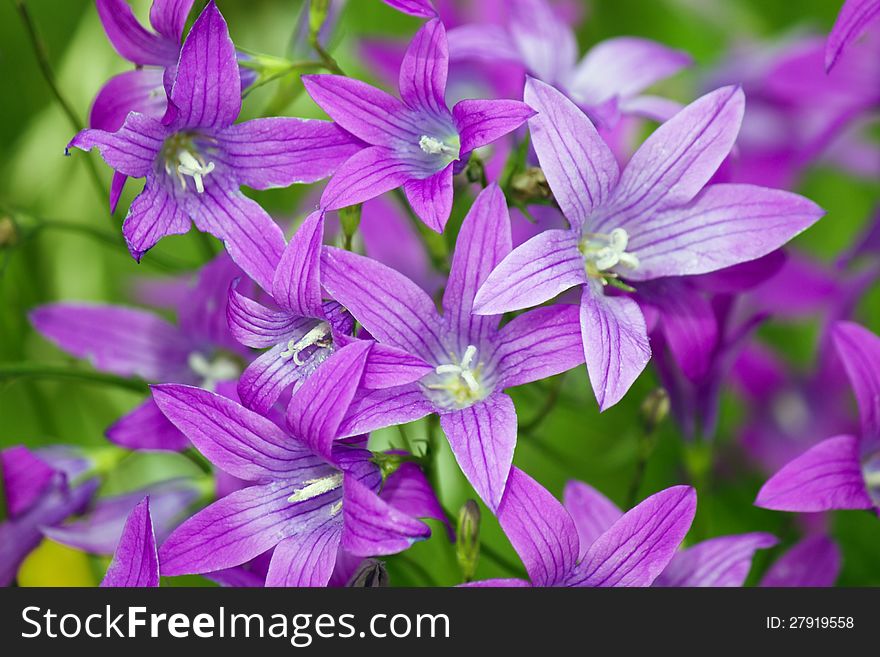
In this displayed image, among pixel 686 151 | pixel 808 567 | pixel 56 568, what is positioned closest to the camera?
pixel 686 151

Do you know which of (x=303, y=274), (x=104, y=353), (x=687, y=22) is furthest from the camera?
(x=687, y=22)

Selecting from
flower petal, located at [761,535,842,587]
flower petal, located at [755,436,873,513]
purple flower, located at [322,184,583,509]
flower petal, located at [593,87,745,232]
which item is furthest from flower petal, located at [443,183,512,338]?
flower petal, located at [761,535,842,587]

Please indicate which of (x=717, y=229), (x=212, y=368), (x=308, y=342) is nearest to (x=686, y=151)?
(x=717, y=229)

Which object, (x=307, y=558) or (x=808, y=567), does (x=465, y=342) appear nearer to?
(x=307, y=558)

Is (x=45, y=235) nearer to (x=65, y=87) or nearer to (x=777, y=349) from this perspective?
(x=65, y=87)

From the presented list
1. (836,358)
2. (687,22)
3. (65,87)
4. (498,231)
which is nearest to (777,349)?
(836,358)

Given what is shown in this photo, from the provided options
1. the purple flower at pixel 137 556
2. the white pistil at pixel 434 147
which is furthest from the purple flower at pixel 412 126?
the purple flower at pixel 137 556

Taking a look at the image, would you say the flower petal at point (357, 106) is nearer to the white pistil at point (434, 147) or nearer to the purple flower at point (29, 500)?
the white pistil at point (434, 147)
